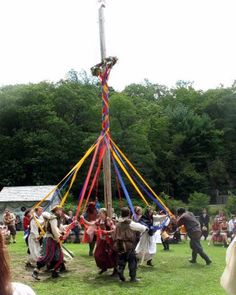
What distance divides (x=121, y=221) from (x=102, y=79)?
13.1 feet

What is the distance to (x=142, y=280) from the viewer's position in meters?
9.25

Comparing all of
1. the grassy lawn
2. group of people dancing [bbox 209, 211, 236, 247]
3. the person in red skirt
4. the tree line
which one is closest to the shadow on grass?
the grassy lawn

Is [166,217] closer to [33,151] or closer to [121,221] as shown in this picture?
[121,221]

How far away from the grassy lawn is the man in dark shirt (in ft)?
0.80

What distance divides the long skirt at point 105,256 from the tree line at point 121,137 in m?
30.9

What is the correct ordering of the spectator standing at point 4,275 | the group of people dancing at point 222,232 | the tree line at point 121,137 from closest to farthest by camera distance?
the spectator standing at point 4,275 → the group of people dancing at point 222,232 → the tree line at point 121,137

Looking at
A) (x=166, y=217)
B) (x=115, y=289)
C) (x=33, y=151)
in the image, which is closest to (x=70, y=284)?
(x=115, y=289)

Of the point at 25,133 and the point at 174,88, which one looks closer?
the point at 25,133

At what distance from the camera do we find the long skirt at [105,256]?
31.9 feet

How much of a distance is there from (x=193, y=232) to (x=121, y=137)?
3031 centimetres

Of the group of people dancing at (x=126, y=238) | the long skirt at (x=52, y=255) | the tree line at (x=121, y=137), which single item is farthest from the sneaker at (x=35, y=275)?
the tree line at (x=121, y=137)

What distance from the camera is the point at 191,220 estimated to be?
11367 mm

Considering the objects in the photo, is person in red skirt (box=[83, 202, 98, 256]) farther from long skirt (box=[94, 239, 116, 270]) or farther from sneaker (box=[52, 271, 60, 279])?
sneaker (box=[52, 271, 60, 279])

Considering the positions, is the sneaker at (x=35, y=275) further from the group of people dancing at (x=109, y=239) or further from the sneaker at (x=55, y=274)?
the sneaker at (x=55, y=274)
